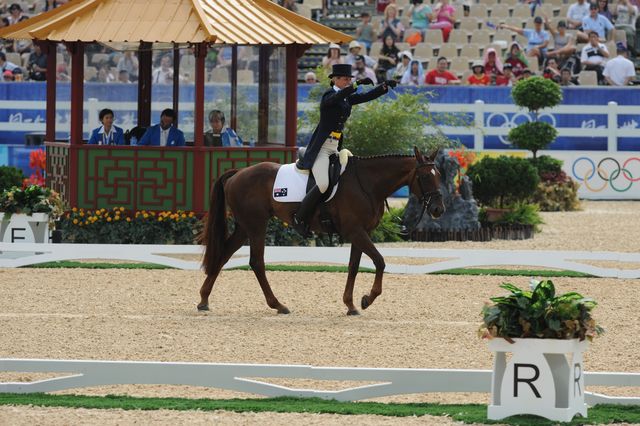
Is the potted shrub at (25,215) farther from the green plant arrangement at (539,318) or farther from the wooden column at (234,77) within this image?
the green plant arrangement at (539,318)

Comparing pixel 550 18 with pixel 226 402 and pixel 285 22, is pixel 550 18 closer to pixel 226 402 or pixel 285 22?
pixel 285 22

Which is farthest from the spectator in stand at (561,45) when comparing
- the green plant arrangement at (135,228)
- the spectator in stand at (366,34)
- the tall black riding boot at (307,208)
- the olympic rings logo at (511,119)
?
the tall black riding boot at (307,208)

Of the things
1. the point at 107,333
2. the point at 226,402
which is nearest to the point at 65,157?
the point at 107,333

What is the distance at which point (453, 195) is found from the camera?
67.4 feet

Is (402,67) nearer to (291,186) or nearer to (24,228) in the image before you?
(24,228)

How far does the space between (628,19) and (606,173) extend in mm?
4121

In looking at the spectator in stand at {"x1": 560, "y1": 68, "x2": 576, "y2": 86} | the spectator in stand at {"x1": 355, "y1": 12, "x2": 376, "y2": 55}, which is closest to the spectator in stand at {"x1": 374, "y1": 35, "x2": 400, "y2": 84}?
the spectator in stand at {"x1": 355, "y1": 12, "x2": 376, "y2": 55}

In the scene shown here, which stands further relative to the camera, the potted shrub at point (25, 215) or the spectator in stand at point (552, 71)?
the spectator in stand at point (552, 71)

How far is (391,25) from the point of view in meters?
28.8

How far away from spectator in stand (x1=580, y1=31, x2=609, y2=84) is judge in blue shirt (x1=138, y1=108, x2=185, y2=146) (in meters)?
12.1

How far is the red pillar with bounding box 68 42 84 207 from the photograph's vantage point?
18.5 m

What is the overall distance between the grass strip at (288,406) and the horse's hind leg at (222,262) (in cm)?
409

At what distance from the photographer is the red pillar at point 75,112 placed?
18.5 m

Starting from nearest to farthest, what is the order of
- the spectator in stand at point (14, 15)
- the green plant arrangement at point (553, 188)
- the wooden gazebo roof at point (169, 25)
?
1. the wooden gazebo roof at point (169, 25)
2. the green plant arrangement at point (553, 188)
3. the spectator in stand at point (14, 15)
